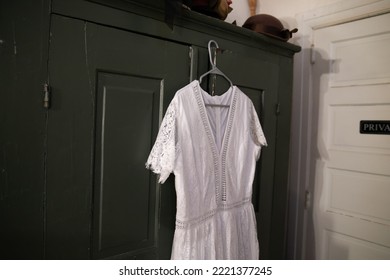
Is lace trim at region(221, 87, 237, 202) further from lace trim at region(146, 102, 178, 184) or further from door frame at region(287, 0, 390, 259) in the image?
door frame at region(287, 0, 390, 259)

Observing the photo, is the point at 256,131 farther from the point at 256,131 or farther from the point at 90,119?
the point at 90,119

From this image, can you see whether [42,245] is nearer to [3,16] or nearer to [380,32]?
[3,16]

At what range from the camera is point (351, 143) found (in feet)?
5.05

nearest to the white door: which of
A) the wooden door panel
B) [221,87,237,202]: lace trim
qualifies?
[221,87,237,202]: lace trim

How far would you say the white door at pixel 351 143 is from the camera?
1.43m

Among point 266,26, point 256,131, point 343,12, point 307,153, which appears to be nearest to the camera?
point 256,131

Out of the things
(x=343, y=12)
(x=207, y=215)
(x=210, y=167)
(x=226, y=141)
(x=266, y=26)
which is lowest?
(x=207, y=215)

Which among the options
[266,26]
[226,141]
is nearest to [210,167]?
[226,141]

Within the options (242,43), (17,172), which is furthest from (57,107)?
(242,43)

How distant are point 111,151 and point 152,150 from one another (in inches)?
5.1

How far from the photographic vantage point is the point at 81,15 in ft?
2.39

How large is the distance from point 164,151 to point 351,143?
4.08ft

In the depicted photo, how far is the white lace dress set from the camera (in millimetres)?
875

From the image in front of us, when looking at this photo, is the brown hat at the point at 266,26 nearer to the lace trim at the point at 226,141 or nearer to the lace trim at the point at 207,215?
the lace trim at the point at 226,141
